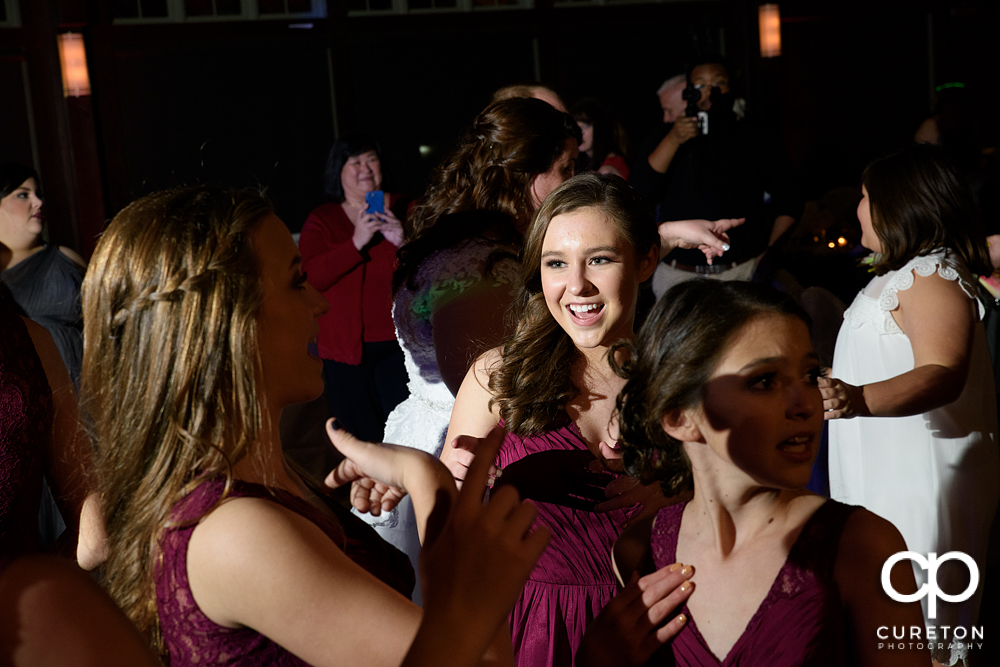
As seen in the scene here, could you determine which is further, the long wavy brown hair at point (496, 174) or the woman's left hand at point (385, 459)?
the long wavy brown hair at point (496, 174)

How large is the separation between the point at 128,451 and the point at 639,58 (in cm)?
739

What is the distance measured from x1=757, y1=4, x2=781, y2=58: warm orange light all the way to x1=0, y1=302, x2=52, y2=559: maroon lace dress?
7314 millimetres

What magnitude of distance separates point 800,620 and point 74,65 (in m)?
7.04

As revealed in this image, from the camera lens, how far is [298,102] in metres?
7.32

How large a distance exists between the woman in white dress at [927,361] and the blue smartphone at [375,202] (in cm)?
186

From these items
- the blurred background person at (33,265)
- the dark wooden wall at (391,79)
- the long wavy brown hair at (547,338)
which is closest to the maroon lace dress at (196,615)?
the long wavy brown hair at (547,338)

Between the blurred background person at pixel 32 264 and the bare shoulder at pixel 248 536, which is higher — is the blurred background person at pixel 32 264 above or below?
above

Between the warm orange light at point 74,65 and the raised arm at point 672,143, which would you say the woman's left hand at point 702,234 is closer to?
the raised arm at point 672,143

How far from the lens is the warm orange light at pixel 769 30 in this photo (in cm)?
765

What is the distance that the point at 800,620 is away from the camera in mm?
1175

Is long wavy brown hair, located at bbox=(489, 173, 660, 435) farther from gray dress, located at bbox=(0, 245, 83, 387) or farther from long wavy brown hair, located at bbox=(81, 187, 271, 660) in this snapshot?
gray dress, located at bbox=(0, 245, 83, 387)

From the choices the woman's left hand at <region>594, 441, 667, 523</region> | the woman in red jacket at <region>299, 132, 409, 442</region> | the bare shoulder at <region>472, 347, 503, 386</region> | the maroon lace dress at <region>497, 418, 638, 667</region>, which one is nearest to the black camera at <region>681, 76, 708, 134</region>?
the woman in red jacket at <region>299, 132, 409, 442</region>

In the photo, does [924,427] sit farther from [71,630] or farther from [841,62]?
[841,62]

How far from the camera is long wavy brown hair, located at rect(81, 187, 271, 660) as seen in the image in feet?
3.50
